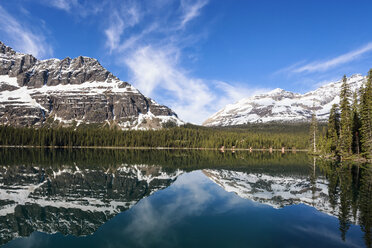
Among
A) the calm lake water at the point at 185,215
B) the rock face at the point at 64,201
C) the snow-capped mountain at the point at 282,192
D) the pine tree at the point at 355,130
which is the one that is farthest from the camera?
the pine tree at the point at 355,130

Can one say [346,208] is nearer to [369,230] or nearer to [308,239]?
[369,230]

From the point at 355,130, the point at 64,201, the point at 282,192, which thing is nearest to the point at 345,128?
the point at 355,130

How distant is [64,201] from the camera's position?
88.4 ft

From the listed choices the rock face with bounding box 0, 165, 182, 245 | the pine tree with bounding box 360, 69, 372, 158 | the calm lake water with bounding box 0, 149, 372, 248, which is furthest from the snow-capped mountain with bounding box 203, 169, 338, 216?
the pine tree with bounding box 360, 69, 372, 158

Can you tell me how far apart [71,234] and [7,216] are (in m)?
7.80

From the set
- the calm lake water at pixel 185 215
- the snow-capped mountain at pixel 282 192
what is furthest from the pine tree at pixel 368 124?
the snow-capped mountain at pixel 282 192

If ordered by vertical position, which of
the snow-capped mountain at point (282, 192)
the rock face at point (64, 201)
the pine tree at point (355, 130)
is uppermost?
the pine tree at point (355, 130)

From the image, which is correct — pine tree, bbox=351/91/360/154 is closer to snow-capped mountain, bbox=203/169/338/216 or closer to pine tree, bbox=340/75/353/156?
pine tree, bbox=340/75/353/156

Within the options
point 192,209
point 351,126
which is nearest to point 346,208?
point 192,209

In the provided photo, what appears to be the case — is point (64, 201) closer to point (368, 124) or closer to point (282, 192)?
point (282, 192)

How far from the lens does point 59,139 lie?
17588 centimetres

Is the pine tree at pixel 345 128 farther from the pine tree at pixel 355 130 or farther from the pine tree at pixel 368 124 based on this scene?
the pine tree at pixel 368 124

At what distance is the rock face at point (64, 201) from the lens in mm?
19641

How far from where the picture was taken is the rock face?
64.4 feet
